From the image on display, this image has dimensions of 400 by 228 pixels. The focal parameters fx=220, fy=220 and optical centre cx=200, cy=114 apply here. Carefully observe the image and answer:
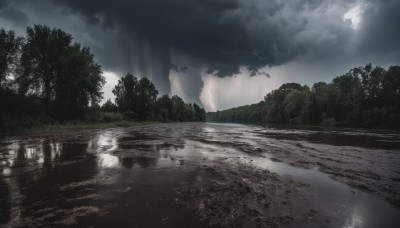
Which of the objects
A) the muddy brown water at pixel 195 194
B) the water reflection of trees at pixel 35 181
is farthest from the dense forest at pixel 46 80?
the muddy brown water at pixel 195 194

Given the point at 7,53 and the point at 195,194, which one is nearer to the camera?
the point at 195,194

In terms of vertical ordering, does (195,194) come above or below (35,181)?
below

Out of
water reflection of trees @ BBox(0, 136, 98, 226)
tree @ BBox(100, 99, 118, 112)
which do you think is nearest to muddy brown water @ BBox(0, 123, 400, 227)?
water reflection of trees @ BBox(0, 136, 98, 226)

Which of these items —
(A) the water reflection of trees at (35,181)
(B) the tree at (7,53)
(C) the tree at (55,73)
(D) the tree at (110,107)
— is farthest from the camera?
(D) the tree at (110,107)

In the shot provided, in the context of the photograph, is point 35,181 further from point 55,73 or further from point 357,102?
point 357,102

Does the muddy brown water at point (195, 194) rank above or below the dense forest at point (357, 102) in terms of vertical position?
below

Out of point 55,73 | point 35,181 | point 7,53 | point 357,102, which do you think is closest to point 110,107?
point 55,73

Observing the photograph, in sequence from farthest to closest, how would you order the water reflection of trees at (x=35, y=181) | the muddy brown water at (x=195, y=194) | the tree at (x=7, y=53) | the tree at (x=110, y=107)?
the tree at (x=110, y=107) < the tree at (x=7, y=53) < the water reflection of trees at (x=35, y=181) < the muddy brown water at (x=195, y=194)

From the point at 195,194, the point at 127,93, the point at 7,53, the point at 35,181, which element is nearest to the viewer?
the point at 195,194

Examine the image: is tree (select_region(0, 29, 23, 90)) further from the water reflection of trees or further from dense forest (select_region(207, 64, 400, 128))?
dense forest (select_region(207, 64, 400, 128))

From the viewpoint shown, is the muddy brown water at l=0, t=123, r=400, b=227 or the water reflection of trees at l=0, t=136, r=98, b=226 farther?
the water reflection of trees at l=0, t=136, r=98, b=226

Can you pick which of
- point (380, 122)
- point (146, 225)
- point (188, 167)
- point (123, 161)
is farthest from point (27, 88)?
point (380, 122)

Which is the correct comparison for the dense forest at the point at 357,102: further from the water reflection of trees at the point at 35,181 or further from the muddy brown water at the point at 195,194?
the water reflection of trees at the point at 35,181

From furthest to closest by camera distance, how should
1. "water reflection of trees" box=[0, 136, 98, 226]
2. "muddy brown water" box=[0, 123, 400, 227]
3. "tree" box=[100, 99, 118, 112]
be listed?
"tree" box=[100, 99, 118, 112] → "water reflection of trees" box=[0, 136, 98, 226] → "muddy brown water" box=[0, 123, 400, 227]
